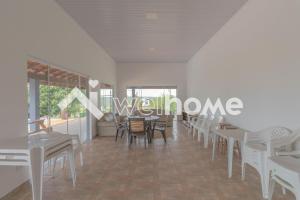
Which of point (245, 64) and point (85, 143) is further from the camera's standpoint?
point (85, 143)

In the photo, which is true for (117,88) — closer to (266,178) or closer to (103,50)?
(103,50)

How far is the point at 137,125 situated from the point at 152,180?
303cm

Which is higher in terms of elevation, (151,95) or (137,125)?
(151,95)

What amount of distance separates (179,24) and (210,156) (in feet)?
11.1

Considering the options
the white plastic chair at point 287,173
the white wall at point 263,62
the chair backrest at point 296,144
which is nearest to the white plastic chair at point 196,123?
the white wall at point 263,62

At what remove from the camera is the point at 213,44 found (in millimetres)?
8383

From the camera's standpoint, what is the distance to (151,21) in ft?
21.4

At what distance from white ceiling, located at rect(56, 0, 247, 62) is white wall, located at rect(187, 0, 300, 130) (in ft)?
1.70

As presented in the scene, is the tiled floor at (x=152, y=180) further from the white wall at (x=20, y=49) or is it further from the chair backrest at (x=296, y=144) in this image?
the white wall at (x=20, y=49)

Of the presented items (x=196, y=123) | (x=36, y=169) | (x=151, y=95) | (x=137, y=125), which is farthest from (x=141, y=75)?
(x=36, y=169)

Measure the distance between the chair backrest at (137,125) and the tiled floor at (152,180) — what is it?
906 millimetres

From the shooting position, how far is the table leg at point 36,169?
109 inches

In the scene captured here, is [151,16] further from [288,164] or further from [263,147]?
[288,164]

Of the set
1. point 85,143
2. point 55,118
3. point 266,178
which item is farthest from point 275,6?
point 85,143
